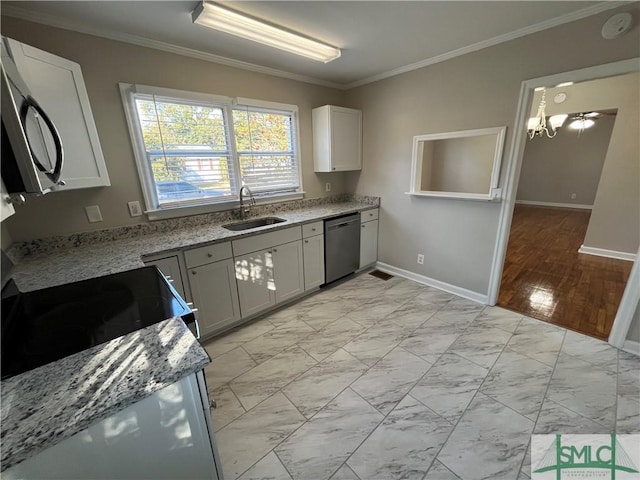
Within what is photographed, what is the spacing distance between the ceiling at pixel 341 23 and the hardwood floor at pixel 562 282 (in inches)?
97.3

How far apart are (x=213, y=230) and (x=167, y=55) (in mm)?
1527

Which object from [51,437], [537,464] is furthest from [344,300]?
[51,437]

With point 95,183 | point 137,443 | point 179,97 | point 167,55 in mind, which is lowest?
point 137,443

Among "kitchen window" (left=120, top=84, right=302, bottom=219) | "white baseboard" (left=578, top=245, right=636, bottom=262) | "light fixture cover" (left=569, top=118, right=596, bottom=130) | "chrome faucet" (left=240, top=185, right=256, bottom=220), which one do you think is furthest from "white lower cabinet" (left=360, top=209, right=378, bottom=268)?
"light fixture cover" (left=569, top=118, right=596, bottom=130)

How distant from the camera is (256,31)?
1921 mm

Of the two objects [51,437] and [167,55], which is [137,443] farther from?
[167,55]

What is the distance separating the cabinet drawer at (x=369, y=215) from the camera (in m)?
3.38

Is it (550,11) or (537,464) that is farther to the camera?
(550,11)

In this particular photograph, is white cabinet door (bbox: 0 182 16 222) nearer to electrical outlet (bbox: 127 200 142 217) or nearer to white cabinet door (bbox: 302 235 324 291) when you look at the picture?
electrical outlet (bbox: 127 200 142 217)

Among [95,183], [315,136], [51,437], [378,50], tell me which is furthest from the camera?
[315,136]

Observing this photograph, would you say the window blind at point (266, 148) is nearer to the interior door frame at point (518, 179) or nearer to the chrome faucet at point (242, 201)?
the chrome faucet at point (242, 201)

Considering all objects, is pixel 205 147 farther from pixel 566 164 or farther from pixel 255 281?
pixel 566 164

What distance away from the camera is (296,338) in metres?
2.36

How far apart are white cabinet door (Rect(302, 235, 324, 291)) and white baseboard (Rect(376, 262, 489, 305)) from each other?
3.55 feet
